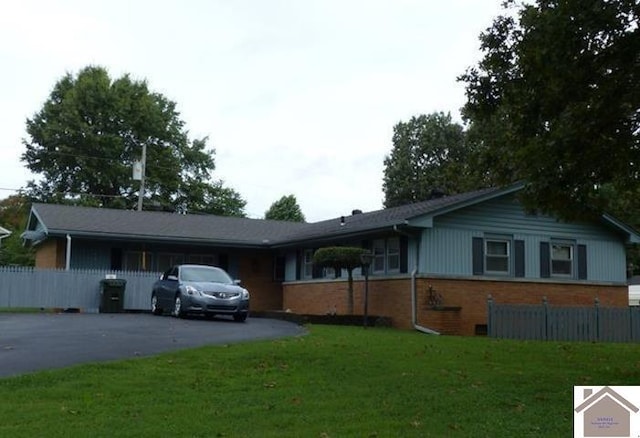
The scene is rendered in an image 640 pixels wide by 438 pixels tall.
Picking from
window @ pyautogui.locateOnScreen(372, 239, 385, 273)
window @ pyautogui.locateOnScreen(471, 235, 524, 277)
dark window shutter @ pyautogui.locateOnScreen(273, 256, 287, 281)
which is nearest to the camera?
window @ pyautogui.locateOnScreen(471, 235, 524, 277)

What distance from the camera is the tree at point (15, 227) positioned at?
4819 centimetres

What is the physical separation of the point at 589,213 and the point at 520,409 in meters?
5.54

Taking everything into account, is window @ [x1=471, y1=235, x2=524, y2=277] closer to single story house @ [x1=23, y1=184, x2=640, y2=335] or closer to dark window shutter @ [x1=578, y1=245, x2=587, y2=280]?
single story house @ [x1=23, y1=184, x2=640, y2=335]

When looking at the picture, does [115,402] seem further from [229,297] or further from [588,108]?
[229,297]

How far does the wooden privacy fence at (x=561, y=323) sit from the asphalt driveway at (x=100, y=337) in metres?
5.48

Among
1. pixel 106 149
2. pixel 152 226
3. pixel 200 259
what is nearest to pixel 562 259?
pixel 200 259

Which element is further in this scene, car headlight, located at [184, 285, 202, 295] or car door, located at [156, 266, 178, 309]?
car door, located at [156, 266, 178, 309]

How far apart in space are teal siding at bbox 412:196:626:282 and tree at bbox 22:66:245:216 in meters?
32.5

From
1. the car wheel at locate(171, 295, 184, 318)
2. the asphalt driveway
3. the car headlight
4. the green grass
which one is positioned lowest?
the green grass

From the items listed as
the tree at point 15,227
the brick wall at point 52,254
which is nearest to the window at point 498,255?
the brick wall at point 52,254

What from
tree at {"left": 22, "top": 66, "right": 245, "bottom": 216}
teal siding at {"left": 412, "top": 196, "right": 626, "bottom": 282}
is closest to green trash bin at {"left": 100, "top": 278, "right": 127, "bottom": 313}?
teal siding at {"left": 412, "top": 196, "right": 626, "bottom": 282}

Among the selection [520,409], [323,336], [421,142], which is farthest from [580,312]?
[421,142]

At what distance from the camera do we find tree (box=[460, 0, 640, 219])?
1102cm

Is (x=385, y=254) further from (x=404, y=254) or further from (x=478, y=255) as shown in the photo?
(x=478, y=255)
